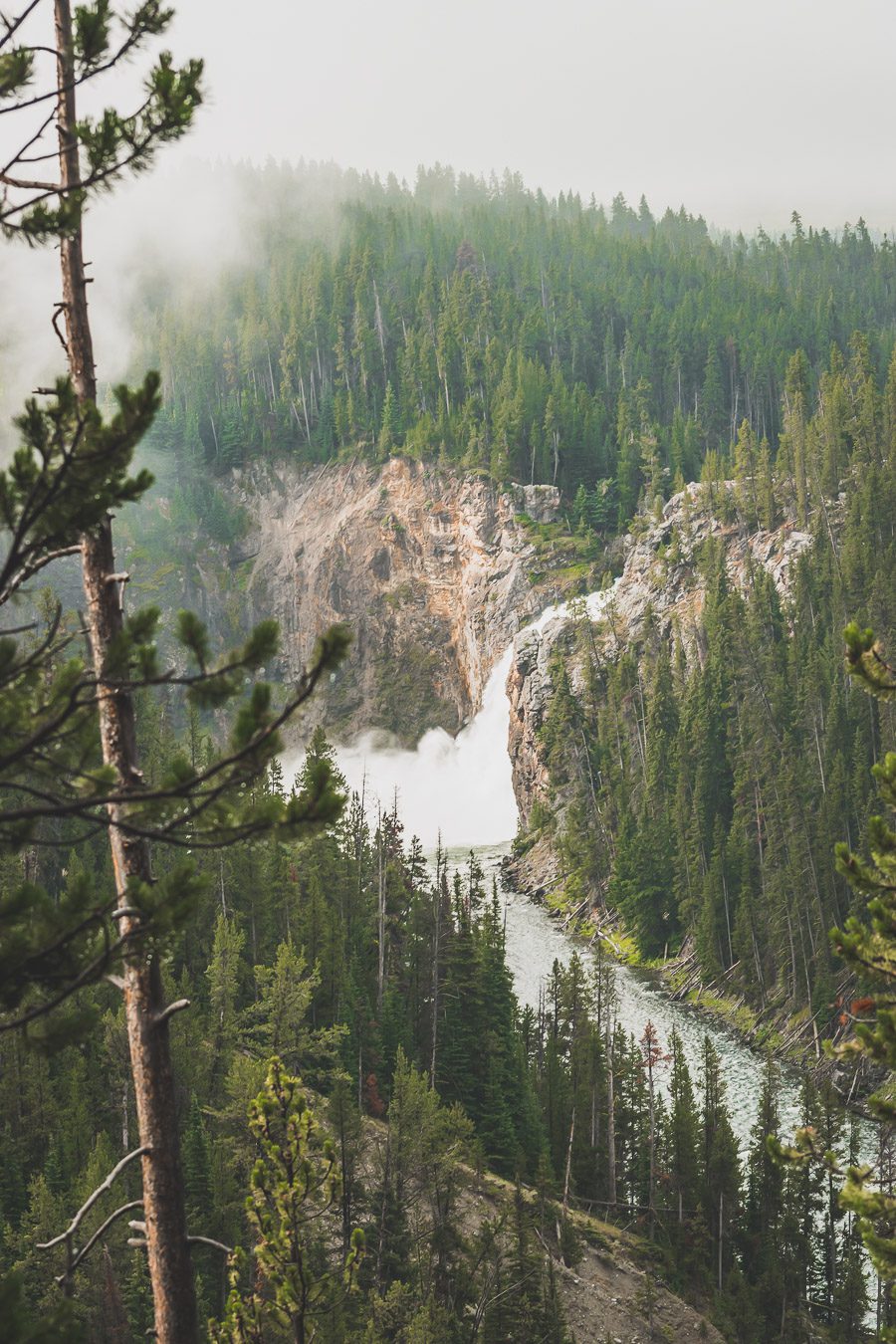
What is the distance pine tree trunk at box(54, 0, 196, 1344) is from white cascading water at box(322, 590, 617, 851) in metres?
107

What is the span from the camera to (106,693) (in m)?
7.70

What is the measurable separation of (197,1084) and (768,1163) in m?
22.7

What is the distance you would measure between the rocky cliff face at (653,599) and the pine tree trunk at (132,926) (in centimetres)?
9479

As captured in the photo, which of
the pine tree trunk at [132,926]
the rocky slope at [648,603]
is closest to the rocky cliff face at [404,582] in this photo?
the rocky slope at [648,603]

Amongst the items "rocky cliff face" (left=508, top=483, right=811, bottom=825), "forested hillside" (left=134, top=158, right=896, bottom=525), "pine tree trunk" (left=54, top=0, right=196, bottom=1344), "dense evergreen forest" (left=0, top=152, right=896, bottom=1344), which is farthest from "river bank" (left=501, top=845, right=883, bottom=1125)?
"forested hillside" (left=134, top=158, right=896, bottom=525)

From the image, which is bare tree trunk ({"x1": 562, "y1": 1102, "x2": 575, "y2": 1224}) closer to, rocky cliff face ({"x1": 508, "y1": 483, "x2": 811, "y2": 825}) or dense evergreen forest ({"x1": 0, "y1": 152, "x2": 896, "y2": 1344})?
dense evergreen forest ({"x1": 0, "y1": 152, "x2": 896, "y2": 1344})

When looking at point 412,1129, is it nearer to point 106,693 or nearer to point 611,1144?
point 611,1144

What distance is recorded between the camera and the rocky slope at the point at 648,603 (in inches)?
4104

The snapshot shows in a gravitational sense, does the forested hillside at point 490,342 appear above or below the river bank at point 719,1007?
above

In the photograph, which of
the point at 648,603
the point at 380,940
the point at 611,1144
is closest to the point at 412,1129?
the point at 611,1144

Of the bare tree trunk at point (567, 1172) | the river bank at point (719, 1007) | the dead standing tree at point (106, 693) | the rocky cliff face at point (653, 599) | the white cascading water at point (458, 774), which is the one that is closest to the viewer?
the dead standing tree at point (106, 693)

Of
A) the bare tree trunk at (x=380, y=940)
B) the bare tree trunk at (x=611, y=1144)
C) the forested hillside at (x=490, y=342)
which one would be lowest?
the bare tree trunk at (x=611, y=1144)

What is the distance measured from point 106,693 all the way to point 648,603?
103 metres

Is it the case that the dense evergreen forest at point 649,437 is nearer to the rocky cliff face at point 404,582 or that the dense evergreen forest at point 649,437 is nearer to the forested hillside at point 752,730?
the forested hillside at point 752,730
